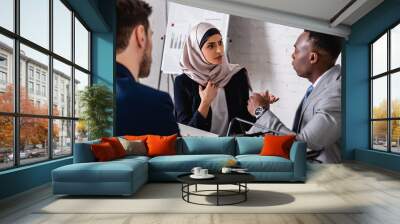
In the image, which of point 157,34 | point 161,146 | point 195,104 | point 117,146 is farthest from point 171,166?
point 157,34

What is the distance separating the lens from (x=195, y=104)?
896cm

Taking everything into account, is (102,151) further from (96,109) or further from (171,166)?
(96,109)

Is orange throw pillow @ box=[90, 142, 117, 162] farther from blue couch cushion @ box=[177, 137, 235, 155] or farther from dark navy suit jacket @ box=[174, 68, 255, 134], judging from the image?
dark navy suit jacket @ box=[174, 68, 255, 134]

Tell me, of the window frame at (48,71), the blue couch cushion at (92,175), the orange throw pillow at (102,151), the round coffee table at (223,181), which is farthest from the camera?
the orange throw pillow at (102,151)

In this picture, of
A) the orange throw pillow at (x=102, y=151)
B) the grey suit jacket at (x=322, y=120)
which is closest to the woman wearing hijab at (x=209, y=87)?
the grey suit jacket at (x=322, y=120)

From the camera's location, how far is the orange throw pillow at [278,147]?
21.0 feet

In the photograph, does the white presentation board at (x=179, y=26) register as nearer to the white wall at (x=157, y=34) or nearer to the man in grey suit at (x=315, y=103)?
the white wall at (x=157, y=34)

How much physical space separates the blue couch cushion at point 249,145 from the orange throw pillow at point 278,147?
256 millimetres

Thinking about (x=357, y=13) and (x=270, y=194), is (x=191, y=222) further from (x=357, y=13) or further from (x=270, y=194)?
(x=357, y=13)

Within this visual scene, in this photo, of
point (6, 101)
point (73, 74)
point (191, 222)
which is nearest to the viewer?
point (191, 222)

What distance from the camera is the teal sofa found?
4840 mm

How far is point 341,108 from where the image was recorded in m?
9.21

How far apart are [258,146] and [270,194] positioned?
73.2 inches

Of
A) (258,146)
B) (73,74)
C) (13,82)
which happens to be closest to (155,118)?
(73,74)
